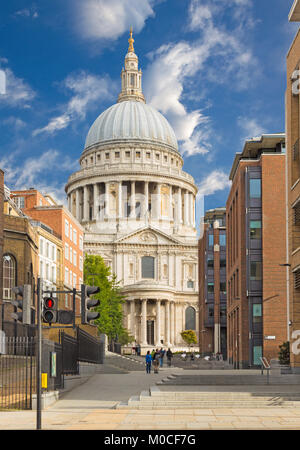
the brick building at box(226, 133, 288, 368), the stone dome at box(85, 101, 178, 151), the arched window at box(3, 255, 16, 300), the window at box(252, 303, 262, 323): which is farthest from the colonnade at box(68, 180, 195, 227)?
the arched window at box(3, 255, 16, 300)

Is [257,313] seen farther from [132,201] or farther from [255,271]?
[132,201]

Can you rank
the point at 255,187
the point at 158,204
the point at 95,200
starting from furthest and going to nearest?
1. the point at 95,200
2. the point at 158,204
3. the point at 255,187

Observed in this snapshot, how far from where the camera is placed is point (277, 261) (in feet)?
201

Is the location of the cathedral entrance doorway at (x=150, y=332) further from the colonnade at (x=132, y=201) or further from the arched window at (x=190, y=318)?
the colonnade at (x=132, y=201)

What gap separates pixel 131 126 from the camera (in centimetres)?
17788

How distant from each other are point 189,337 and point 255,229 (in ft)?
260

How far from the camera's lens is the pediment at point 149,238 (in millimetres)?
151875

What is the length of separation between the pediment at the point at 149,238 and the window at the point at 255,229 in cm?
8874

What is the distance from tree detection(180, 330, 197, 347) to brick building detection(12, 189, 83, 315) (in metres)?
49.7

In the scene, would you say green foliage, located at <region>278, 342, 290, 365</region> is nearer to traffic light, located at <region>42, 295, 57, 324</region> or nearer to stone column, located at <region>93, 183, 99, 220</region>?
traffic light, located at <region>42, 295, 57, 324</region>

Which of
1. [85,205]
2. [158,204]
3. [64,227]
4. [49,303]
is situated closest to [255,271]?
[64,227]

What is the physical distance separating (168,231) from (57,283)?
284 feet

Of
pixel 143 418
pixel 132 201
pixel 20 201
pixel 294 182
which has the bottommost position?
pixel 143 418

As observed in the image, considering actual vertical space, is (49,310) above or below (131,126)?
below
